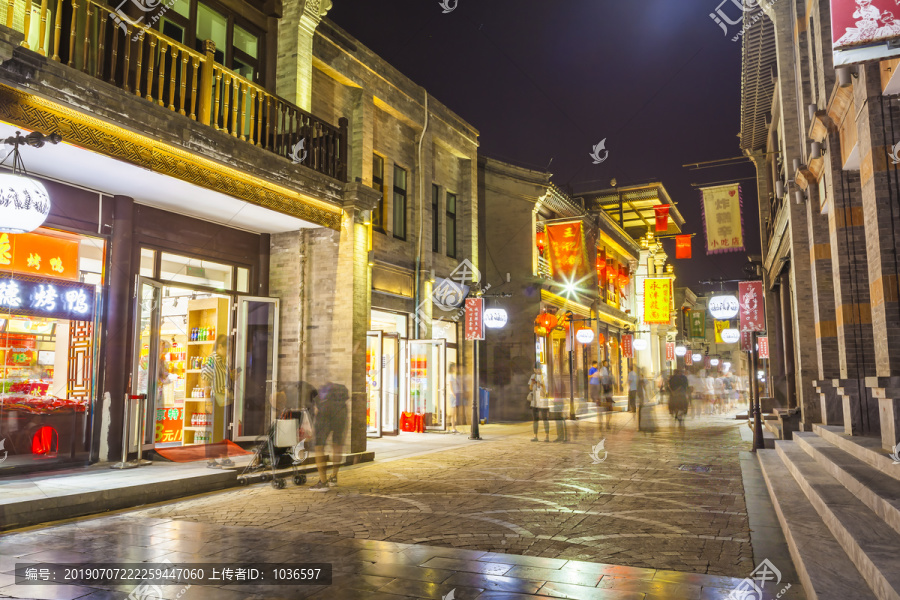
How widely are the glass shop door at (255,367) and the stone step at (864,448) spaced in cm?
965

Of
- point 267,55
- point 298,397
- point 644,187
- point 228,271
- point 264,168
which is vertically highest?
point 644,187

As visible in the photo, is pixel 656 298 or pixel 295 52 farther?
pixel 656 298

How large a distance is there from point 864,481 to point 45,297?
10.7 m

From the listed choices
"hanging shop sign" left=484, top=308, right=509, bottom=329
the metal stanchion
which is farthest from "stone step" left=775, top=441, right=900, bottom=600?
"hanging shop sign" left=484, top=308, right=509, bottom=329

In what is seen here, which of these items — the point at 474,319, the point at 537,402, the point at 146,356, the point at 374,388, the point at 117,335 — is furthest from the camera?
the point at 474,319

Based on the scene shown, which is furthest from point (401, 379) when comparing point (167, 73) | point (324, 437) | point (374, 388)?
point (167, 73)

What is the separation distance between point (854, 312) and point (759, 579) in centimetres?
669

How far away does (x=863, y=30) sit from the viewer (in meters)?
6.11

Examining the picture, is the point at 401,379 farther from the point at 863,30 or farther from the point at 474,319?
the point at 863,30

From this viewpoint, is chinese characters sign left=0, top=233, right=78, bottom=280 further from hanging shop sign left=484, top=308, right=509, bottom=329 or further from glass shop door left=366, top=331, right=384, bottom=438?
hanging shop sign left=484, top=308, right=509, bottom=329

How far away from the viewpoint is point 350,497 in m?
8.64

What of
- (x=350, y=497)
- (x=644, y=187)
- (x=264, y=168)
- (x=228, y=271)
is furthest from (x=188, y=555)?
(x=644, y=187)

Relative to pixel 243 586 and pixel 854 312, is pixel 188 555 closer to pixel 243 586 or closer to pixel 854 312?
pixel 243 586

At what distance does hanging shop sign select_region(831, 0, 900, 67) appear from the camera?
602 cm
